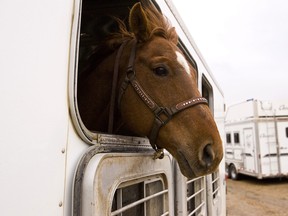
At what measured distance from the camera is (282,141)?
10883 mm

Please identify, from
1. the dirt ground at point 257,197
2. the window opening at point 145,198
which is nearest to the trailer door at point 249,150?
the dirt ground at point 257,197

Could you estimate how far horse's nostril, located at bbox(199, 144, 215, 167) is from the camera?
55.5 inches

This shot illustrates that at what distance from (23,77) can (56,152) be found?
263 millimetres

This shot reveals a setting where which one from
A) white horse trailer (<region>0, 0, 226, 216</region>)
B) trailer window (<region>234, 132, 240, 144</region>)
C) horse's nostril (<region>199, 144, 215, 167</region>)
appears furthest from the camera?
trailer window (<region>234, 132, 240, 144</region>)

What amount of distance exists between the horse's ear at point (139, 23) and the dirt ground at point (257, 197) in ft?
23.2

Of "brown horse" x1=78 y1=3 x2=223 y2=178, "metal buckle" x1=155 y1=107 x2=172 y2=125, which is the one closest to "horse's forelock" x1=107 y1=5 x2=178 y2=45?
"brown horse" x1=78 y1=3 x2=223 y2=178

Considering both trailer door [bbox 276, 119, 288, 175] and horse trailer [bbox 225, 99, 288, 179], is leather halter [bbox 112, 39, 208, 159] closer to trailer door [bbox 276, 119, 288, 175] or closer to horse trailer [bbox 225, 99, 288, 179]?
horse trailer [bbox 225, 99, 288, 179]

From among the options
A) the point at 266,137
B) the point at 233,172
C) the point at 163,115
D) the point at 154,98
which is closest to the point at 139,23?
the point at 154,98

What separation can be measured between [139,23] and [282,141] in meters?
10.7

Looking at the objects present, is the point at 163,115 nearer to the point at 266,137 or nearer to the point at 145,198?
the point at 145,198

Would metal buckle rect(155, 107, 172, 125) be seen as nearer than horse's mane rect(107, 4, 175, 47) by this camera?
Yes

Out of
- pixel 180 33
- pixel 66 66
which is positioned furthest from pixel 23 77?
pixel 180 33

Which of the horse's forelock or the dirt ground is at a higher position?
the horse's forelock

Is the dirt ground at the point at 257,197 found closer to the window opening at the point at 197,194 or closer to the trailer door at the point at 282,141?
the trailer door at the point at 282,141
